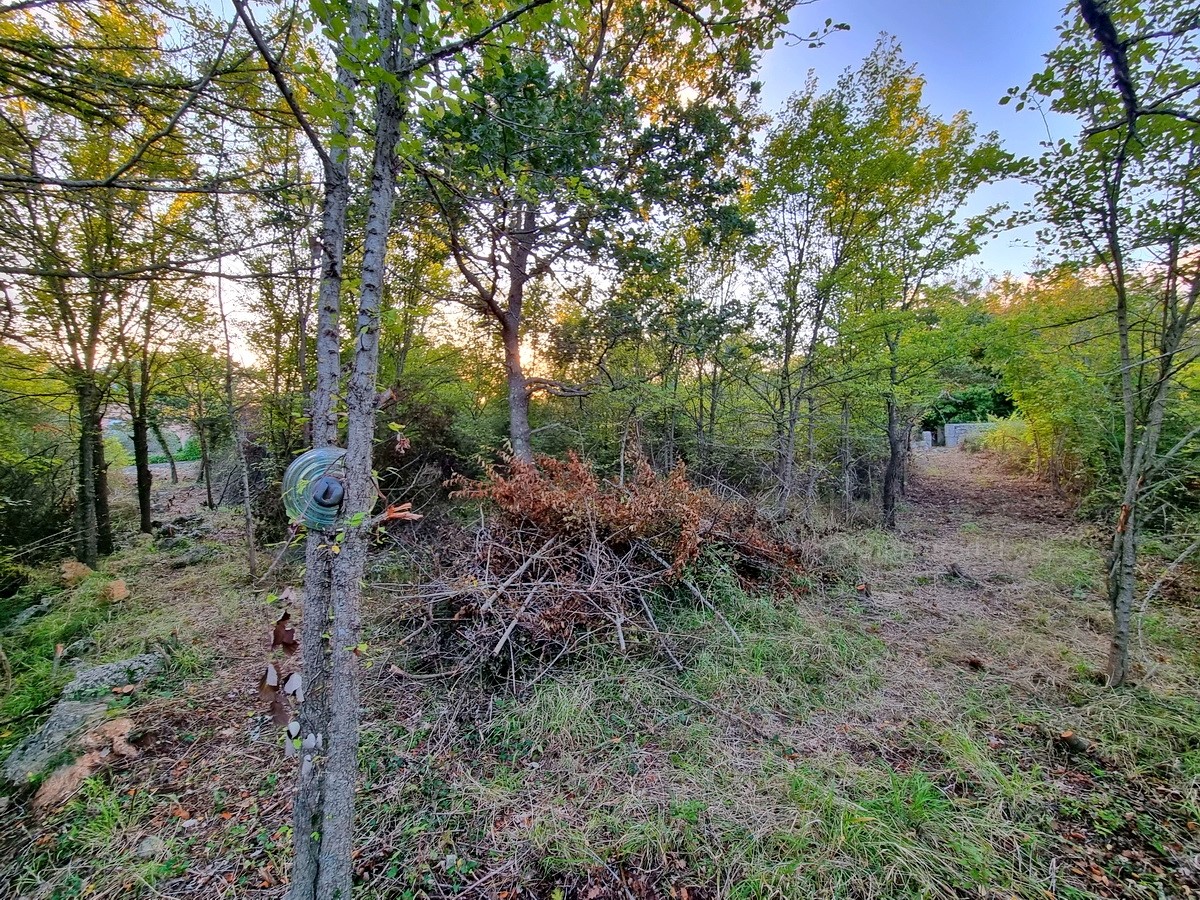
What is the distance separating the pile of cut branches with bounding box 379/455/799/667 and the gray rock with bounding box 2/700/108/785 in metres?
1.86

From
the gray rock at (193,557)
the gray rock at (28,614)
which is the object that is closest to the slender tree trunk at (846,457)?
the gray rock at (193,557)

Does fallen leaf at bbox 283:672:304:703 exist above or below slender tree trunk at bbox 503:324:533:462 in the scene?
below

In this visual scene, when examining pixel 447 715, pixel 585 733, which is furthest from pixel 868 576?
pixel 447 715

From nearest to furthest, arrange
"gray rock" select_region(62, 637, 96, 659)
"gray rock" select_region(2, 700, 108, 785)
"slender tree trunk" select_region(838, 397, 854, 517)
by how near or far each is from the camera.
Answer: "gray rock" select_region(2, 700, 108, 785), "gray rock" select_region(62, 637, 96, 659), "slender tree trunk" select_region(838, 397, 854, 517)

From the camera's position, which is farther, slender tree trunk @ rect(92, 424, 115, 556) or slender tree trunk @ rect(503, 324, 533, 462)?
slender tree trunk @ rect(503, 324, 533, 462)

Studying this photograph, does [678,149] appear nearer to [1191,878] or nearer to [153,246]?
[153,246]

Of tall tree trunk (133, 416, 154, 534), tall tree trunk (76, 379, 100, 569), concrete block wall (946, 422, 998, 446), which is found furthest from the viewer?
concrete block wall (946, 422, 998, 446)

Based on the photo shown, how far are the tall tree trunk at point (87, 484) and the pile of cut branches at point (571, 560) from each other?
4.75m

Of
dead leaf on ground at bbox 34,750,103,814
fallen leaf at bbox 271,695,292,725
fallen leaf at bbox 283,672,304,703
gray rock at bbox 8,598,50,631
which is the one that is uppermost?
fallen leaf at bbox 283,672,304,703

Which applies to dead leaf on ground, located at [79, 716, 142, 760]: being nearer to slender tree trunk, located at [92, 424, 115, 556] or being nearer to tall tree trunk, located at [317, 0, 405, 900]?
tall tree trunk, located at [317, 0, 405, 900]

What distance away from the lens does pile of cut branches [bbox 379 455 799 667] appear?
10.0 feet

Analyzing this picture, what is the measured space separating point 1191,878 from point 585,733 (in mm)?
2506

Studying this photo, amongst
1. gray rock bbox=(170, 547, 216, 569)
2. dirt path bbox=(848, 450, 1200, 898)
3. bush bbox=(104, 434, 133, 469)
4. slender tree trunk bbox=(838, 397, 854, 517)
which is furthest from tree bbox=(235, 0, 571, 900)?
bush bbox=(104, 434, 133, 469)

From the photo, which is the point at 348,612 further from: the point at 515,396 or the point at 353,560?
the point at 515,396
